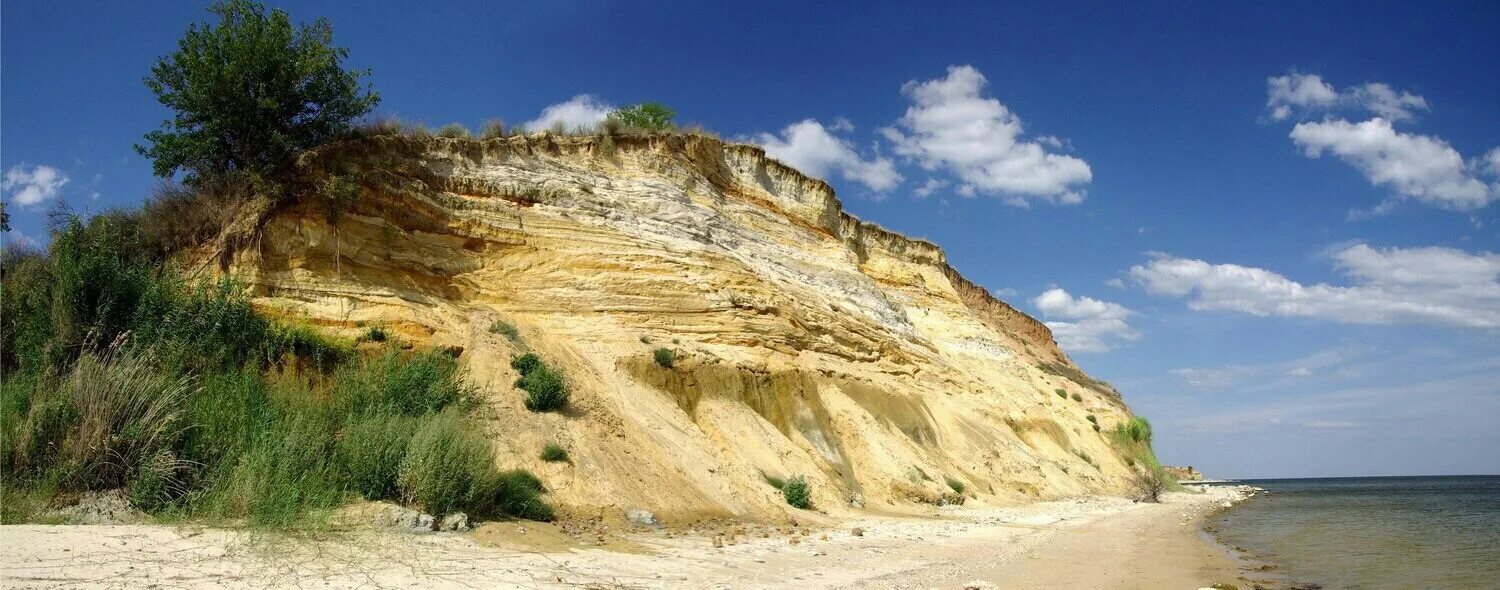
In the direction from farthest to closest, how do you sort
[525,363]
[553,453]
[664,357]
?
[664,357] < [525,363] < [553,453]

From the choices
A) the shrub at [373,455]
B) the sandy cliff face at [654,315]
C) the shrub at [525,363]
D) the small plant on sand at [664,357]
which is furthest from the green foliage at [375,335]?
the small plant on sand at [664,357]

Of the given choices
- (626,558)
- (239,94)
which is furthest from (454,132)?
(626,558)

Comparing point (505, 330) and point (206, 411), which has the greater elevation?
point (505, 330)

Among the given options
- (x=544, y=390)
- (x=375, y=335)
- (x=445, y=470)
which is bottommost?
(x=445, y=470)

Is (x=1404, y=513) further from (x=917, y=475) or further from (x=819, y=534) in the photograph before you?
(x=819, y=534)

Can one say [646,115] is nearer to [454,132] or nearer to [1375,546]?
[454,132]

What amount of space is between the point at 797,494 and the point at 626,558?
7.15 m

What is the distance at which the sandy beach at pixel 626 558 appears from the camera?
6984 millimetres

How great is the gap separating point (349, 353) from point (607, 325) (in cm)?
633

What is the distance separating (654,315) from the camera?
70.3ft

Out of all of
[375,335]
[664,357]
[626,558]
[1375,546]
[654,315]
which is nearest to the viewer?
[626,558]

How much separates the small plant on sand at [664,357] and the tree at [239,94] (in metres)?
8.92

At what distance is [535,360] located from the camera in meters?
17.3

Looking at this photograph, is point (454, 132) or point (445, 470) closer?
point (445, 470)
